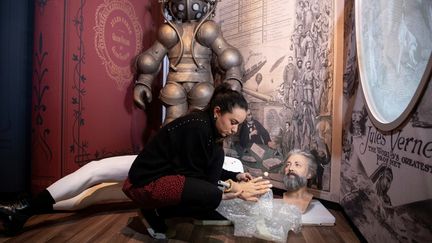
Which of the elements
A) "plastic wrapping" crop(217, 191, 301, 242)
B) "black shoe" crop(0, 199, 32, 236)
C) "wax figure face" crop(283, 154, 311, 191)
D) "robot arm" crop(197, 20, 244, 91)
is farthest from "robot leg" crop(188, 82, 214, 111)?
"black shoe" crop(0, 199, 32, 236)

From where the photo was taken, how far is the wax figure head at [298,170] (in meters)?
2.12

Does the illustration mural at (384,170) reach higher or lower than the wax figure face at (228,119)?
lower

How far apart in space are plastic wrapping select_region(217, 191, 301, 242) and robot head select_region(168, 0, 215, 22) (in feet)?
5.80

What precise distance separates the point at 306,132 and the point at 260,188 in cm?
124

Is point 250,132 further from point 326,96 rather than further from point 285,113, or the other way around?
point 326,96

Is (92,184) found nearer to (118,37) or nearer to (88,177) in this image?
(88,177)

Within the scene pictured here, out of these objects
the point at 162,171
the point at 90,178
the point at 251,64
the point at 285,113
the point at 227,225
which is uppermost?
the point at 251,64

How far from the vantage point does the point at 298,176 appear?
211 cm

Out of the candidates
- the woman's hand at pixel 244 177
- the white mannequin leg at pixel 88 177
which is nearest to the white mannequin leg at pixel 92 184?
the white mannequin leg at pixel 88 177

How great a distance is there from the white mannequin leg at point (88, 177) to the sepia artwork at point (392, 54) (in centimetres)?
153

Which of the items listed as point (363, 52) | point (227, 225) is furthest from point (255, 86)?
point (227, 225)

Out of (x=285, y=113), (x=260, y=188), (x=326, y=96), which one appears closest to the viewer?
(x=260, y=188)

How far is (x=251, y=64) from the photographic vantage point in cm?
301

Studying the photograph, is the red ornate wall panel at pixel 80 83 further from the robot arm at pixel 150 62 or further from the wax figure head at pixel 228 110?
the wax figure head at pixel 228 110
